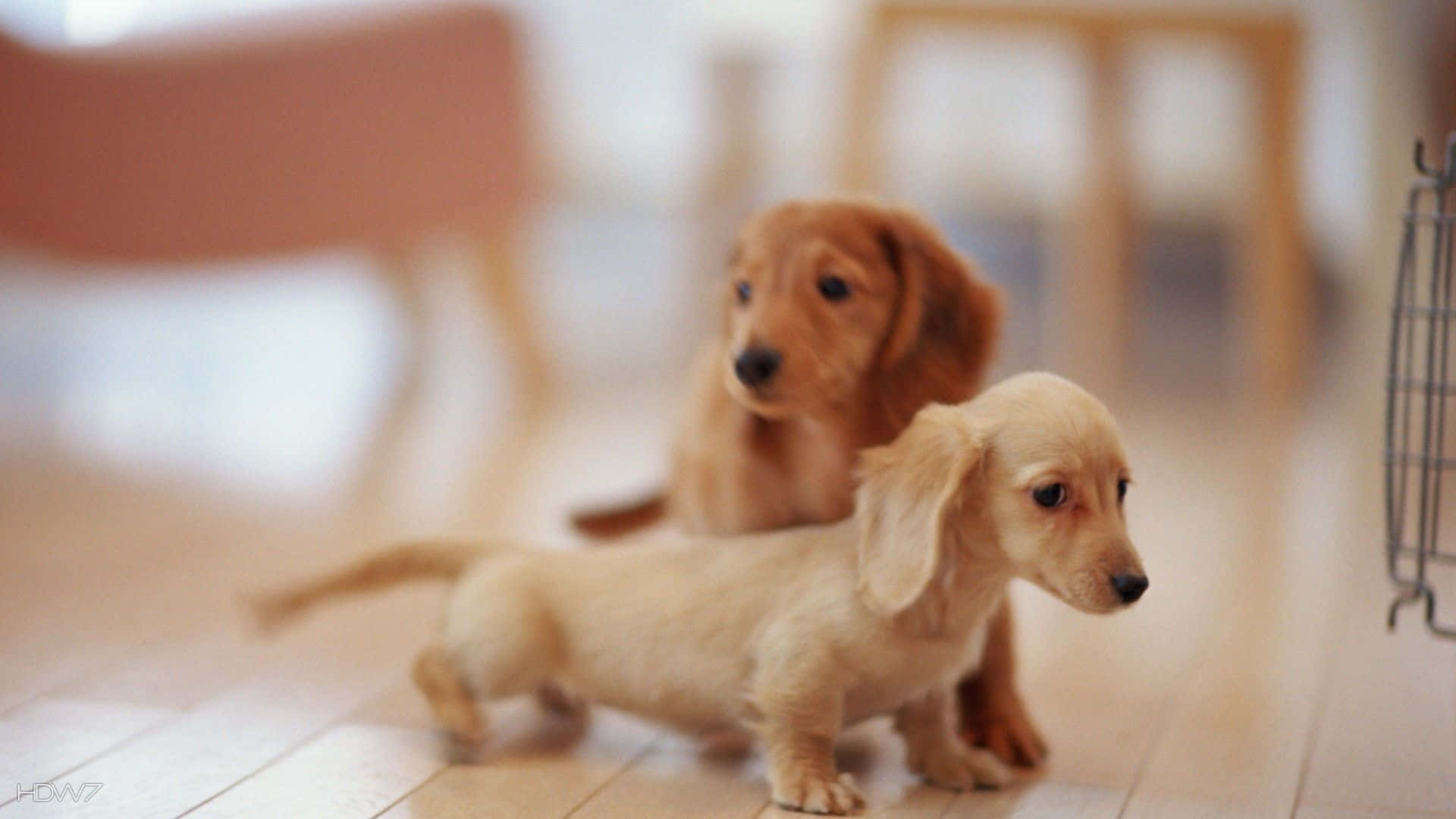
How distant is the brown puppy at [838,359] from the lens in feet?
4.61

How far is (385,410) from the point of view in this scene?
127 inches

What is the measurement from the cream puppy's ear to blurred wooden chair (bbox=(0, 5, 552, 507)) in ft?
6.12

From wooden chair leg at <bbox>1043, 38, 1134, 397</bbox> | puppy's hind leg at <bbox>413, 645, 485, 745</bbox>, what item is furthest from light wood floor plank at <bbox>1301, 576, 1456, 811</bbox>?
wooden chair leg at <bbox>1043, 38, 1134, 397</bbox>

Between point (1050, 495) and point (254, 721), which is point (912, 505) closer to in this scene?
point (1050, 495)

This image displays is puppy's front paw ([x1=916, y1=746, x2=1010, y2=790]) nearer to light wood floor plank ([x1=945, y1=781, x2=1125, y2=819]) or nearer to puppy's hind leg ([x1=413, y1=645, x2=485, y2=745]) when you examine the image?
light wood floor plank ([x1=945, y1=781, x2=1125, y2=819])

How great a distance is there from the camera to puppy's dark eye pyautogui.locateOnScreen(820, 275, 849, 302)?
4.68ft

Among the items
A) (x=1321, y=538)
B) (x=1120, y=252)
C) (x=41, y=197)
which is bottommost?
(x=1321, y=538)

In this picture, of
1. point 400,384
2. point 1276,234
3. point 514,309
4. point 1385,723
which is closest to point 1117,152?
point 1276,234

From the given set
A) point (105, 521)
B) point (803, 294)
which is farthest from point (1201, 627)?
point (105, 521)

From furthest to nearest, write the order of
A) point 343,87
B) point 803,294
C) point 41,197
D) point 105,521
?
point 343,87 → point 41,197 → point 105,521 → point 803,294

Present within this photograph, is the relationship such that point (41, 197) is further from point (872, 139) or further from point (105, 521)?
point (872, 139)

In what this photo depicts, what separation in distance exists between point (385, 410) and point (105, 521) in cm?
96

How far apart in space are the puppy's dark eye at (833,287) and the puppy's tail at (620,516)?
1.42ft

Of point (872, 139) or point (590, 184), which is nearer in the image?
point (872, 139)
